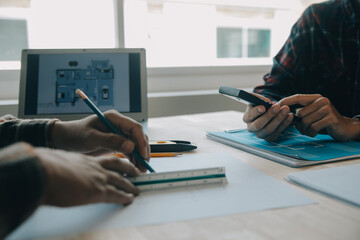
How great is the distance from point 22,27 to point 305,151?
138 cm

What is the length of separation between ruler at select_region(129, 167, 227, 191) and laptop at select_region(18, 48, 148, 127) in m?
0.58

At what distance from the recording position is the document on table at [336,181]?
1.63 ft

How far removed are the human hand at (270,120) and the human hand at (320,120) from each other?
52 mm

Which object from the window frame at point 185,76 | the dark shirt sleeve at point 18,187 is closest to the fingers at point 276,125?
the dark shirt sleeve at point 18,187

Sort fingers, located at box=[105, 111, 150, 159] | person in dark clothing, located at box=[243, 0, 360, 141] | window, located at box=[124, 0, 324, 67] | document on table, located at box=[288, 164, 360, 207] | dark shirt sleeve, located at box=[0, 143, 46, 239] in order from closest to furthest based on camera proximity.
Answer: dark shirt sleeve, located at box=[0, 143, 46, 239] → document on table, located at box=[288, 164, 360, 207] → fingers, located at box=[105, 111, 150, 159] → person in dark clothing, located at box=[243, 0, 360, 141] → window, located at box=[124, 0, 324, 67]

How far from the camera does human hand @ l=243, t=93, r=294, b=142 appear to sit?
2.67 ft

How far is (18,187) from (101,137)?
11.2 inches

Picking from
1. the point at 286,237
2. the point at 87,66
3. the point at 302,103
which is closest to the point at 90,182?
the point at 286,237

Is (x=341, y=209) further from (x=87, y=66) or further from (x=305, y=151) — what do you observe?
(x=87, y=66)

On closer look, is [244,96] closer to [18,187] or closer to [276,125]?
[276,125]

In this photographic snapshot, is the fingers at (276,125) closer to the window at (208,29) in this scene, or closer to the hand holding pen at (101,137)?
the hand holding pen at (101,137)

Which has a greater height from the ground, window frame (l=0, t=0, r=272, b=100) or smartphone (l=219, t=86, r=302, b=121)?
window frame (l=0, t=0, r=272, b=100)

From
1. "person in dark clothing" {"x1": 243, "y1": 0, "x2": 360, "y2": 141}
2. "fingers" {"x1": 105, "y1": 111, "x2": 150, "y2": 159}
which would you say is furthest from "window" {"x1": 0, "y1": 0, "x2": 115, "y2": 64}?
"fingers" {"x1": 105, "y1": 111, "x2": 150, "y2": 159}

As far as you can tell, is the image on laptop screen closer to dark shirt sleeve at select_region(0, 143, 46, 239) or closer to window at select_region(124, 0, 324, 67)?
window at select_region(124, 0, 324, 67)
